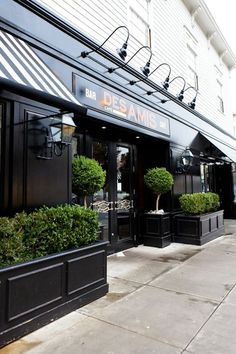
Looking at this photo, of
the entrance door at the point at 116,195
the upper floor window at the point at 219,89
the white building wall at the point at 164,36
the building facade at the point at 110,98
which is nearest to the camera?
the building facade at the point at 110,98

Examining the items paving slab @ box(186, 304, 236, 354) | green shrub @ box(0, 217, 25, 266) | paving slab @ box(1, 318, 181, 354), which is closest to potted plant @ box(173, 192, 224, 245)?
paving slab @ box(186, 304, 236, 354)

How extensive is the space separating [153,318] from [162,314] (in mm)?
166

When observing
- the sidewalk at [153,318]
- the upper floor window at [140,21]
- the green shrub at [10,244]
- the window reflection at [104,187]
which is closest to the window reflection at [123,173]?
the window reflection at [104,187]

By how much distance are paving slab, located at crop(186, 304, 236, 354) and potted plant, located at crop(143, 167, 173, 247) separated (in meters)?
3.95

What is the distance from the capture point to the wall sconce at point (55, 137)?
439 cm

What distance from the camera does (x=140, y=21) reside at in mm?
7754

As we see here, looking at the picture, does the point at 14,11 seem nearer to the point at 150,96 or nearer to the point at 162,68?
the point at 150,96

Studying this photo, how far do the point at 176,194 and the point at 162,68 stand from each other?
383cm

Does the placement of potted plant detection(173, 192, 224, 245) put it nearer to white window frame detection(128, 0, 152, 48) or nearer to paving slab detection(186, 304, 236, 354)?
paving slab detection(186, 304, 236, 354)

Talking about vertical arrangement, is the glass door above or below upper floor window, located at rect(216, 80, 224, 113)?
below

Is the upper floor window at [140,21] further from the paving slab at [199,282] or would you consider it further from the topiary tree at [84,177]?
the paving slab at [199,282]

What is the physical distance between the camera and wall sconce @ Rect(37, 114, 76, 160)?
14.4ft

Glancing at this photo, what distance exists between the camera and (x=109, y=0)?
6.32 metres

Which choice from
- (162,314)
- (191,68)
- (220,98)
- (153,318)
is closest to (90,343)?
(153,318)
